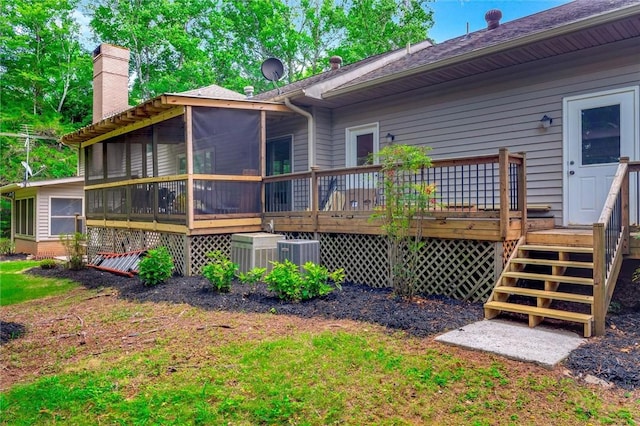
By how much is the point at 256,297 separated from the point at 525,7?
1128cm

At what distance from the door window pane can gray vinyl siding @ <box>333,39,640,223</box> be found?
31cm

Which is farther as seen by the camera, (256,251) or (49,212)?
(49,212)

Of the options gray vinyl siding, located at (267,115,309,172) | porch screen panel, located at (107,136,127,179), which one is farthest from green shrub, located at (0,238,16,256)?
gray vinyl siding, located at (267,115,309,172)

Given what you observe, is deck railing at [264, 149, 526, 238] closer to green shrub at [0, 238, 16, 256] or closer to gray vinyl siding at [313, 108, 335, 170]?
gray vinyl siding at [313, 108, 335, 170]

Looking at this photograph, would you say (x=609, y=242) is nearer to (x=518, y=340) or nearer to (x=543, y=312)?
(x=543, y=312)

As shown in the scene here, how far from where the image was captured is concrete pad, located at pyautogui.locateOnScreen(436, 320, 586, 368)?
358cm

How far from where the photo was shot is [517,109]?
688 centimetres

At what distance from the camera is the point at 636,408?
9.25 feet

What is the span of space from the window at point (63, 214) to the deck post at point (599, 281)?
16.4m

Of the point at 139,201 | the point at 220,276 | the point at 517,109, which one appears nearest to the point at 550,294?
the point at 517,109

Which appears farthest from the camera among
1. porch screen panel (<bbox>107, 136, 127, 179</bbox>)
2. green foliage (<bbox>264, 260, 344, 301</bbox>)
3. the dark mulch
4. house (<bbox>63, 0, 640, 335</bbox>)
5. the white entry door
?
porch screen panel (<bbox>107, 136, 127, 179</bbox>)

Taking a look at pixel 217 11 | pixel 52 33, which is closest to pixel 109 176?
pixel 52 33

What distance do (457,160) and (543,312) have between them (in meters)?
2.04

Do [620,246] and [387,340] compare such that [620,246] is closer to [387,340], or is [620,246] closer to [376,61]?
[387,340]
